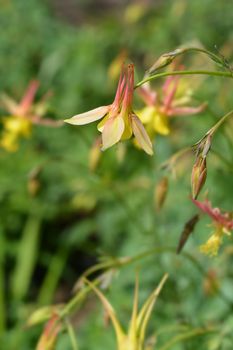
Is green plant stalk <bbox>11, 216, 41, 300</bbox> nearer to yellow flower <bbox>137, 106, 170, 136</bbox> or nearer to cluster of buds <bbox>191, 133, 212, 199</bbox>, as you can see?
yellow flower <bbox>137, 106, 170, 136</bbox>

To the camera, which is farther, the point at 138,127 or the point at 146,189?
the point at 146,189

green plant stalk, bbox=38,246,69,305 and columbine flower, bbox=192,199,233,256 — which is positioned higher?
green plant stalk, bbox=38,246,69,305

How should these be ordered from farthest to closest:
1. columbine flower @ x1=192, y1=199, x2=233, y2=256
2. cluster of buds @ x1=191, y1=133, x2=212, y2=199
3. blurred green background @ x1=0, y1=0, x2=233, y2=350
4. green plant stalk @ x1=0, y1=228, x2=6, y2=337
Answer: green plant stalk @ x1=0, y1=228, x2=6, y2=337 → blurred green background @ x1=0, y1=0, x2=233, y2=350 → columbine flower @ x1=192, y1=199, x2=233, y2=256 → cluster of buds @ x1=191, y1=133, x2=212, y2=199

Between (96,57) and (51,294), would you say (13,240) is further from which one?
(96,57)

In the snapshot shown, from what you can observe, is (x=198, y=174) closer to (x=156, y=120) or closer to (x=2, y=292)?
(x=156, y=120)

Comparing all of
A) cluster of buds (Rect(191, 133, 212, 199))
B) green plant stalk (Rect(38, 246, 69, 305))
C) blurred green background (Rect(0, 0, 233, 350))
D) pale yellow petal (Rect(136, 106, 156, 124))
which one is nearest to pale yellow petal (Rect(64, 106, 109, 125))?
cluster of buds (Rect(191, 133, 212, 199))

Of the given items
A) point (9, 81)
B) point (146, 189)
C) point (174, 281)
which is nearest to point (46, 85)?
point (9, 81)

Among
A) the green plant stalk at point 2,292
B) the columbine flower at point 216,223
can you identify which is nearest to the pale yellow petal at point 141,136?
the columbine flower at point 216,223
